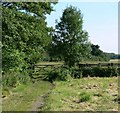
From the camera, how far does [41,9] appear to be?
3152cm

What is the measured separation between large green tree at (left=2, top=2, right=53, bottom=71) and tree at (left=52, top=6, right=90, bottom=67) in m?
22.6

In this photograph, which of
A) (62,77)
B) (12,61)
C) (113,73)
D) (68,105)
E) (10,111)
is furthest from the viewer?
(113,73)

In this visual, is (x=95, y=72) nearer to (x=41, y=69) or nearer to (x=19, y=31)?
(x=41, y=69)

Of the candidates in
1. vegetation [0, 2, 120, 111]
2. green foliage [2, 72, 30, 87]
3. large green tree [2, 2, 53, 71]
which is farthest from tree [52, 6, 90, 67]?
green foliage [2, 72, 30, 87]

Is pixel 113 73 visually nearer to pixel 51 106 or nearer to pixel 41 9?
pixel 41 9

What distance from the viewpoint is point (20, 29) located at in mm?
25891

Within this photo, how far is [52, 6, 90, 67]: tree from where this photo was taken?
5594cm

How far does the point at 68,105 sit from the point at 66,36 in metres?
40.5

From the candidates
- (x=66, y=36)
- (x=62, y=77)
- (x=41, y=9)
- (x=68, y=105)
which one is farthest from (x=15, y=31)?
(x=66, y=36)

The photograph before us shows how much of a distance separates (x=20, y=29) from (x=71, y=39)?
103 ft

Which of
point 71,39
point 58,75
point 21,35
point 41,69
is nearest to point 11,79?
point 21,35

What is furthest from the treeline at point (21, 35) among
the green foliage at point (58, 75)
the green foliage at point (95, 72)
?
the green foliage at point (95, 72)

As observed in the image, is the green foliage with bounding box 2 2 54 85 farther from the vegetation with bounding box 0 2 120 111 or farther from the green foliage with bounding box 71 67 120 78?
the green foliage with bounding box 71 67 120 78

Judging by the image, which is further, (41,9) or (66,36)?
(66,36)
